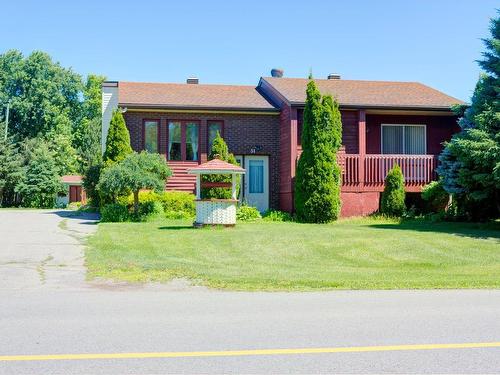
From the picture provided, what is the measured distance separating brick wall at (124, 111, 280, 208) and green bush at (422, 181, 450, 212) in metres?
6.39

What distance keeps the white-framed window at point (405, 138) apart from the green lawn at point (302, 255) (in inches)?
302

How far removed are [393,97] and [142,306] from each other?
67.9 feet

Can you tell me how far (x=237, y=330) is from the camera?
6.73 meters

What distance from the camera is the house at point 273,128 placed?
82.5 feet

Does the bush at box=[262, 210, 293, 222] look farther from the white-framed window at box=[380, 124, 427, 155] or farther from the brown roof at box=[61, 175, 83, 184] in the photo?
the brown roof at box=[61, 175, 83, 184]

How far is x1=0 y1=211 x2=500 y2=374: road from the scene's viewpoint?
212 inches

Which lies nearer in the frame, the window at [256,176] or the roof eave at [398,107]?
the roof eave at [398,107]

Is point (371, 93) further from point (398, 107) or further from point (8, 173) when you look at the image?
point (8, 173)

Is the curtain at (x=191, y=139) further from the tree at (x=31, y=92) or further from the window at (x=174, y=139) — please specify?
the tree at (x=31, y=92)

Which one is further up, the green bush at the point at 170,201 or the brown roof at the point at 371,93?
the brown roof at the point at 371,93

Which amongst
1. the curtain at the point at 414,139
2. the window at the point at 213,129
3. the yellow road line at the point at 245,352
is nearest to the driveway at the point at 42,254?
the yellow road line at the point at 245,352

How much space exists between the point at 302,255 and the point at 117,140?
12625 mm

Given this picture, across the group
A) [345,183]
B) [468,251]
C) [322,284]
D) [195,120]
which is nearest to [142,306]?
[322,284]

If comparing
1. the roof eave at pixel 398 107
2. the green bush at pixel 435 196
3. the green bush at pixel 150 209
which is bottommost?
the green bush at pixel 150 209
